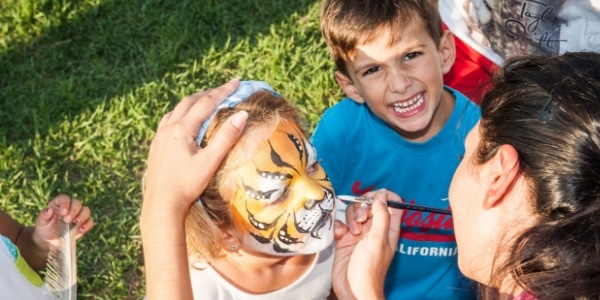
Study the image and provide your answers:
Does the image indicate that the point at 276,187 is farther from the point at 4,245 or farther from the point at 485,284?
the point at 4,245

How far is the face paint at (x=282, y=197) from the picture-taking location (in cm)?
192

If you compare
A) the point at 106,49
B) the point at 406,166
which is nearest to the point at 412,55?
the point at 406,166

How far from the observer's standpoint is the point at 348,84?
98.0 inches

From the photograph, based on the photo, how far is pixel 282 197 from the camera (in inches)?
76.5

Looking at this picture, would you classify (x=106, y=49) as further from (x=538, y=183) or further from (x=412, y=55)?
(x=538, y=183)

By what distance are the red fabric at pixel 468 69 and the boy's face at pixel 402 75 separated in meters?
0.45

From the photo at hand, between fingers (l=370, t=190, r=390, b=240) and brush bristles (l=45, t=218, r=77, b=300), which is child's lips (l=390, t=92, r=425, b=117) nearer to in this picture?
fingers (l=370, t=190, r=390, b=240)

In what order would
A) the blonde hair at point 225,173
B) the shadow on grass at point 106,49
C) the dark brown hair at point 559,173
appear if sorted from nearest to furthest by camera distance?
the dark brown hair at point 559,173 → the blonde hair at point 225,173 → the shadow on grass at point 106,49

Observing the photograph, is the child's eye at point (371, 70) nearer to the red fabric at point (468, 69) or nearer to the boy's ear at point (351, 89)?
the boy's ear at point (351, 89)

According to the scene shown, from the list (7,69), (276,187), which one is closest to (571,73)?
(276,187)

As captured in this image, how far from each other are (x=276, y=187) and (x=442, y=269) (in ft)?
2.85

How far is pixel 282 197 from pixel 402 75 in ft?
2.06

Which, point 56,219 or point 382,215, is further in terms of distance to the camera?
point 56,219

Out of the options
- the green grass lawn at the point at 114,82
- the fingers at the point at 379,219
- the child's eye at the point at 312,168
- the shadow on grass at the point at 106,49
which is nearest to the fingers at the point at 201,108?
the child's eye at the point at 312,168
